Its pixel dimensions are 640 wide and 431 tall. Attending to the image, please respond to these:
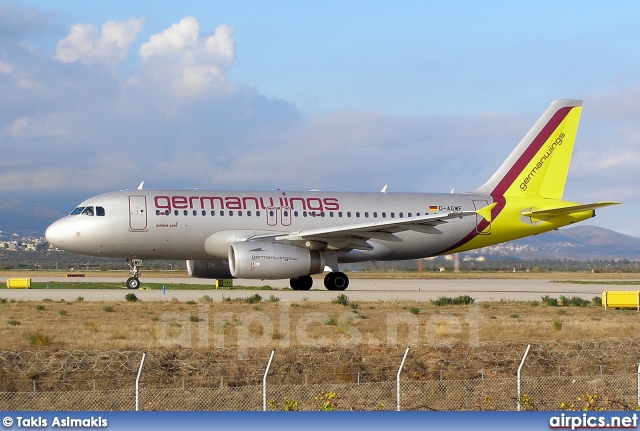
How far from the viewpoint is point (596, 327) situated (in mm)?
26141

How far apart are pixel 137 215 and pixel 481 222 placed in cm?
1559

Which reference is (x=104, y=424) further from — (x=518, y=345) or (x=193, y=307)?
(x=193, y=307)

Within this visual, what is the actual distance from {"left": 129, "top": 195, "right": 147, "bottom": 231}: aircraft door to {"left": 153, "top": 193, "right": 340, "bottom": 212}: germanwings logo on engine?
57 cm

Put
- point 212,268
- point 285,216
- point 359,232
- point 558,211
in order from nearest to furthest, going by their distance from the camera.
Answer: point 359,232
point 285,216
point 212,268
point 558,211

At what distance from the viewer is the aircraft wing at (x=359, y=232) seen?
3653cm

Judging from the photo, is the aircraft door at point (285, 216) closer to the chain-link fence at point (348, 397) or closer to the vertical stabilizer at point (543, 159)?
the vertical stabilizer at point (543, 159)

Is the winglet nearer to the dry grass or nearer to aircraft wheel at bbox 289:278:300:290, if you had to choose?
aircraft wheel at bbox 289:278:300:290

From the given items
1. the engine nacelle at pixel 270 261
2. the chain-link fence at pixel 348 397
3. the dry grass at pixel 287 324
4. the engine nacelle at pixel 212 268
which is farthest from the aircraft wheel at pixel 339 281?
the chain-link fence at pixel 348 397

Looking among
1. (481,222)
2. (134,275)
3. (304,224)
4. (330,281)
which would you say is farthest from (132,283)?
(481,222)

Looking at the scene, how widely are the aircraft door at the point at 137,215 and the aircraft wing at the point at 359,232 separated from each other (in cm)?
531

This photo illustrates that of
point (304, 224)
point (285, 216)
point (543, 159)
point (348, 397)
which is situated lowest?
point (348, 397)

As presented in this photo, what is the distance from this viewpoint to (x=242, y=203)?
3881 centimetres

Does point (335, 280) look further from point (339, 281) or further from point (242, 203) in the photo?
point (242, 203)

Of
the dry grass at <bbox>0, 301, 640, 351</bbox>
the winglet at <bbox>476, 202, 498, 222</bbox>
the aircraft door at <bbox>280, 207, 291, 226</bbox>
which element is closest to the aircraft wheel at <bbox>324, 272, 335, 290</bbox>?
the aircraft door at <bbox>280, 207, 291, 226</bbox>
